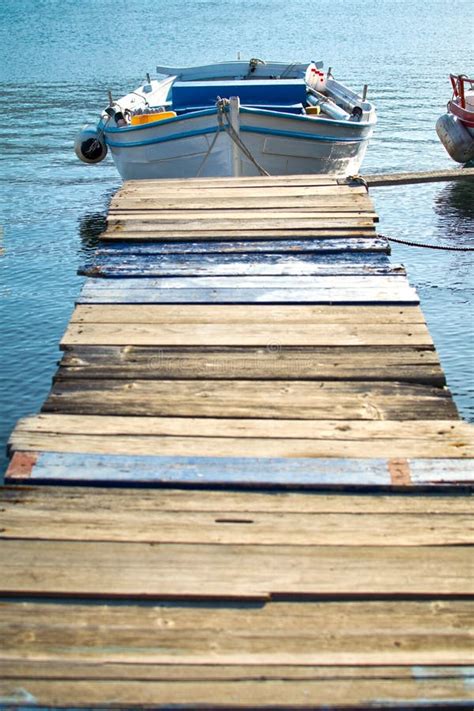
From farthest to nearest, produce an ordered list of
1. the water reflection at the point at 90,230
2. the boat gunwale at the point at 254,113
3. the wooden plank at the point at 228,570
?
the water reflection at the point at 90,230 < the boat gunwale at the point at 254,113 < the wooden plank at the point at 228,570

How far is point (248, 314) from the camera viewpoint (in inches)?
212

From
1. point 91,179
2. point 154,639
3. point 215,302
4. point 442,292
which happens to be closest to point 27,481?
point 154,639

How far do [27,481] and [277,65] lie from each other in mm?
17596

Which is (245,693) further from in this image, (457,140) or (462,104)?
(462,104)

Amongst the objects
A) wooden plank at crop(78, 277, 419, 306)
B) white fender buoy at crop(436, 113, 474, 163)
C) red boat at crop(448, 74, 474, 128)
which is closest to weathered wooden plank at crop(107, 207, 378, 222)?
wooden plank at crop(78, 277, 419, 306)

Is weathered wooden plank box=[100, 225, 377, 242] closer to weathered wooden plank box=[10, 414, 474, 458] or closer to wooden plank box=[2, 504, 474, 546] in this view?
weathered wooden plank box=[10, 414, 474, 458]

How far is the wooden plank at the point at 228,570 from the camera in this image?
2.92m

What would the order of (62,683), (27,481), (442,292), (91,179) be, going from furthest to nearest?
(91,179) < (442,292) < (27,481) < (62,683)

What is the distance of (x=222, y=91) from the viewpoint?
51.6ft

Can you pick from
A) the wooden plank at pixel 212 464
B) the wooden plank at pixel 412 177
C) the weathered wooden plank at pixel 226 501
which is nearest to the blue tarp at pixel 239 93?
the wooden plank at pixel 412 177

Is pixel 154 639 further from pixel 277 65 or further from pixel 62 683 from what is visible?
pixel 277 65

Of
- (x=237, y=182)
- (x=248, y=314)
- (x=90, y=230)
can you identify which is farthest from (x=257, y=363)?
(x=90, y=230)

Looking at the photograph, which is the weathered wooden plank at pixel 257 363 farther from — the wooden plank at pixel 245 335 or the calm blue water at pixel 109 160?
the calm blue water at pixel 109 160

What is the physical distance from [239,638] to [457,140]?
17048 mm
